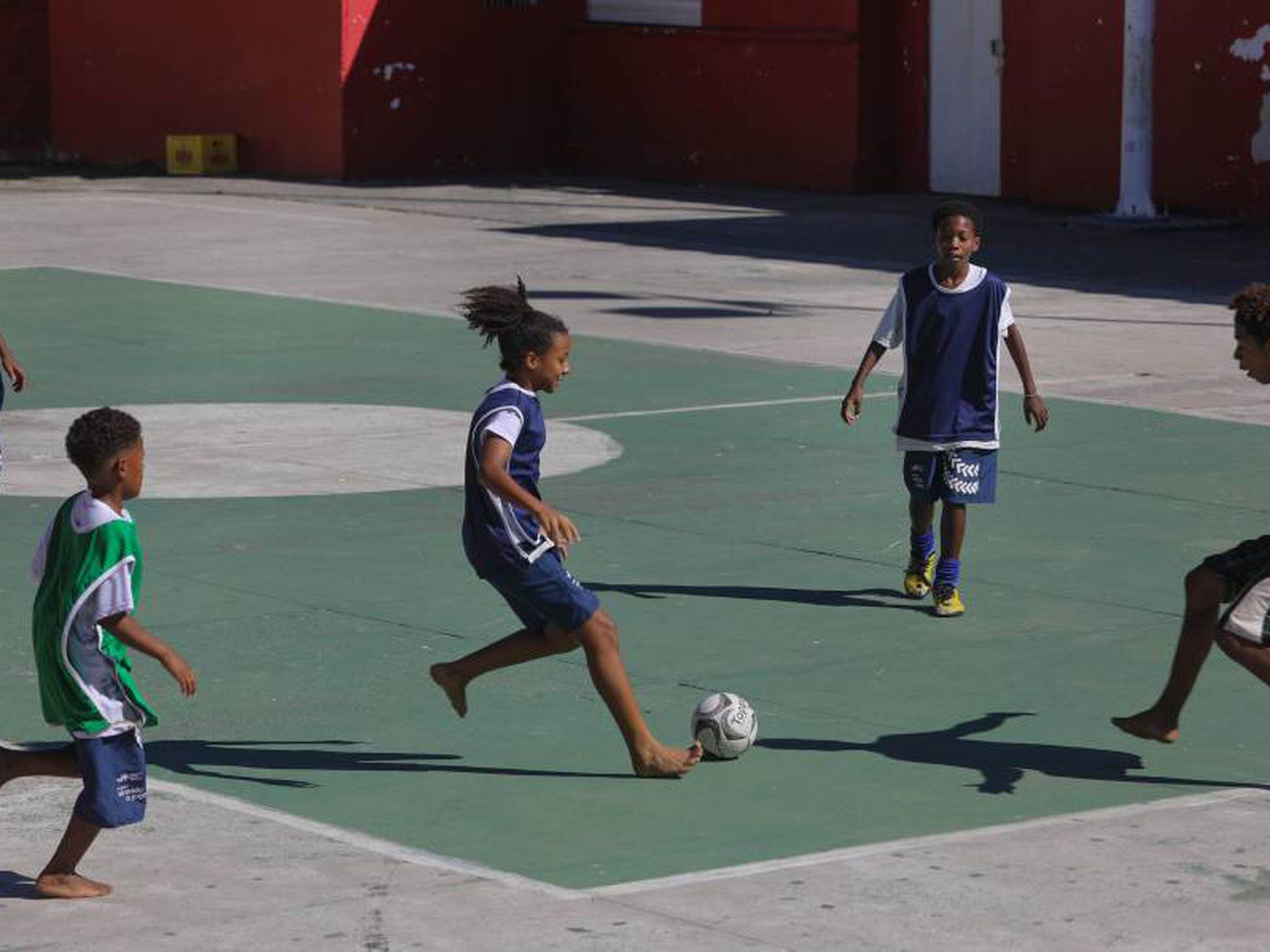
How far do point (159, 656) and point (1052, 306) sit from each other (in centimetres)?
1579

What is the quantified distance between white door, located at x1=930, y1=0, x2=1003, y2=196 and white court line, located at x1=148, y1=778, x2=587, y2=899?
80.4ft

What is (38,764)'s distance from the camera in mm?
7668

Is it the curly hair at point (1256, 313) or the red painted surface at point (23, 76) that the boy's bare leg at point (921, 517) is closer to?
the curly hair at point (1256, 313)

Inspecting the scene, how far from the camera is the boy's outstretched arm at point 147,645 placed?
7230mm

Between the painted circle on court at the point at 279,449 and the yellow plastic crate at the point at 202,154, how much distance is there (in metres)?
19.0

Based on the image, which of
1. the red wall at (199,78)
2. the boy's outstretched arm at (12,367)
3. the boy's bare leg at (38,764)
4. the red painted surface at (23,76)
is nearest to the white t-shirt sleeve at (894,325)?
the boy's outstretched arm at (12,367)

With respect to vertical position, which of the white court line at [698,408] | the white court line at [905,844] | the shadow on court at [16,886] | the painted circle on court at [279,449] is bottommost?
the white court line at [698,408]

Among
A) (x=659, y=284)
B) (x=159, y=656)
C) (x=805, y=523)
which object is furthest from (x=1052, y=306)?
(x=159, y=656)

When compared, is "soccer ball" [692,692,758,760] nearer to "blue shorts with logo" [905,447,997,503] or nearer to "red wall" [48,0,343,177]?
"blue shorts with logo" [905,447,997,503]

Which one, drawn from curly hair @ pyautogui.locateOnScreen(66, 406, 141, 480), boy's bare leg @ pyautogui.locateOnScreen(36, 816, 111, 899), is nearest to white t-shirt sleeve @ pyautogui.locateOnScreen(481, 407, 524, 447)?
curly hair @ pyautogui.locateOnScreen(66, 406, 141, 480)

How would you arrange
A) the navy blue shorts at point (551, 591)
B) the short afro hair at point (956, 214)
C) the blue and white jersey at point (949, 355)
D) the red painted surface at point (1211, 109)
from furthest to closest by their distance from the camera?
the red painted surface at point (1211, 109), the blue and white jersey at point (949, 355), the short afro hair at point (956, 214), the navy blue shorts at point (551, 591)

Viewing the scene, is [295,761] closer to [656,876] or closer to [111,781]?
[111,781]

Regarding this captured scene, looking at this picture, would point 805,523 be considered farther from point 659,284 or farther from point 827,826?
point 659,284

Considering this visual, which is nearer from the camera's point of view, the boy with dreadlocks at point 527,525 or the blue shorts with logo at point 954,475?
the boy with dreadlocks at point 527,525
